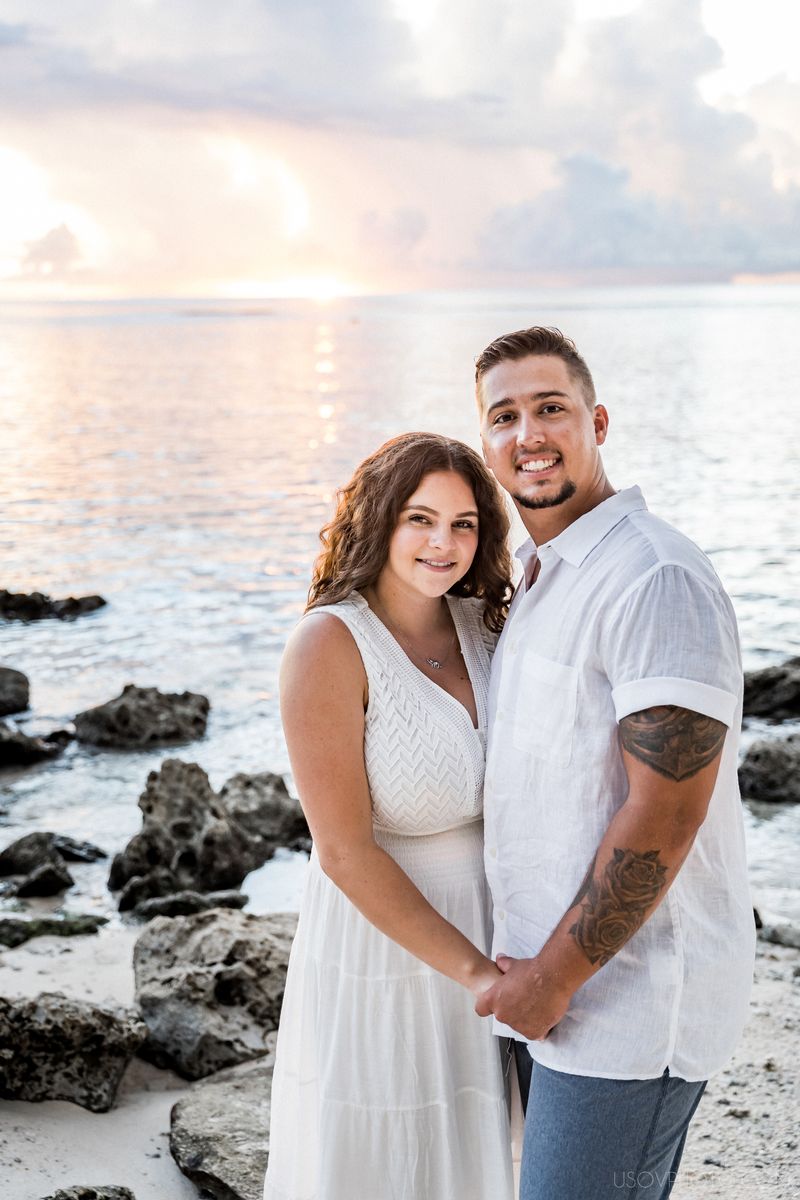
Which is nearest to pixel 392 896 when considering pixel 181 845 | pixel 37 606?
pixel 181 845

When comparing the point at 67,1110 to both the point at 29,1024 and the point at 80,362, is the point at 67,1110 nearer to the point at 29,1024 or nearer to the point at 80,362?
the point at 29,1024

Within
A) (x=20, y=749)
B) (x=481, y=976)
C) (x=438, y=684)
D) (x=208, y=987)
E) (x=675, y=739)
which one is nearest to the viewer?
(x=675, y=739)

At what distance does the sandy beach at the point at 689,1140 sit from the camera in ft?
13.6

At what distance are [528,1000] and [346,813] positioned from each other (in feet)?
2.14

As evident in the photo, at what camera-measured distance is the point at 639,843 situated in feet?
8.55

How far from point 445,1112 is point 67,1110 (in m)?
1.96

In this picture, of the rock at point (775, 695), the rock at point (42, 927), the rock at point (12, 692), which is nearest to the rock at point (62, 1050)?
the rock at point (42, 927)

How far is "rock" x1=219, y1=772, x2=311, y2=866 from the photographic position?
8086 mm

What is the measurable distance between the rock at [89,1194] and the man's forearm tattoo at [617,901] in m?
1.94

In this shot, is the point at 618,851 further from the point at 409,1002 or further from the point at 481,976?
the point at 409,1002

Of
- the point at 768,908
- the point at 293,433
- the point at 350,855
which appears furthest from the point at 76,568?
the point at 293,433

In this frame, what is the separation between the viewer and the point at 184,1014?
5074 millimetres

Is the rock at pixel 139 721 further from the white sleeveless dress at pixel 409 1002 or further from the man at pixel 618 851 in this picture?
the man at pixel 618 851

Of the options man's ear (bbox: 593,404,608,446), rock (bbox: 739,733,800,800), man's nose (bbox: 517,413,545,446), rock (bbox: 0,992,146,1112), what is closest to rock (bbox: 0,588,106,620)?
rock (bbox: 739,733,800,800)
